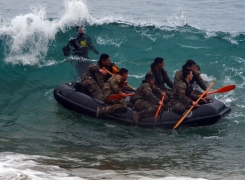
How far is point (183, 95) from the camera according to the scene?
10.8m

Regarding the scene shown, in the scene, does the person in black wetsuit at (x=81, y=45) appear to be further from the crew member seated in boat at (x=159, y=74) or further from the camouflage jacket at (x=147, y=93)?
the camouflage jacket at (x=147, y=93)

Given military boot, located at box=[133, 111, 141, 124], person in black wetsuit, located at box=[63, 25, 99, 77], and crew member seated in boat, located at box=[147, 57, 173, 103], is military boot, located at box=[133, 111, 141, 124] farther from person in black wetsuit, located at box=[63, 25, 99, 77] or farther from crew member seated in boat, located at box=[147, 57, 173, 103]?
person in black wetsuit, located at box=[63, 25, 99, 77]

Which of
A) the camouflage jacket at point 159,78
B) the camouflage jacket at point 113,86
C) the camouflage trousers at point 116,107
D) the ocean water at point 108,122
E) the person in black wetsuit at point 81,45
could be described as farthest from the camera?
the person in black wetsuit at point 81,45

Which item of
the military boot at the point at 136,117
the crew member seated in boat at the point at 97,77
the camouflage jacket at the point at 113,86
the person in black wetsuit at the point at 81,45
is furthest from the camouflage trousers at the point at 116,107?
the person in black wetsuit at the point at 81,45

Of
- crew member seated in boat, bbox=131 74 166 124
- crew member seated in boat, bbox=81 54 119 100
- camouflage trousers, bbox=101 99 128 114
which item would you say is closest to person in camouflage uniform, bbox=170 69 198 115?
crew member seated in boat, bbox=131 74 166 124

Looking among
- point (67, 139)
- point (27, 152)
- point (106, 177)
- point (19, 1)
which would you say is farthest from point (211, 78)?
point (19, 1)

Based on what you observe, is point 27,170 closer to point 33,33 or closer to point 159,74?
point 159,74

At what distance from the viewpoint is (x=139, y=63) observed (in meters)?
16.8

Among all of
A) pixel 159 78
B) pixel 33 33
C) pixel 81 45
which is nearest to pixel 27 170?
pixel 159 78

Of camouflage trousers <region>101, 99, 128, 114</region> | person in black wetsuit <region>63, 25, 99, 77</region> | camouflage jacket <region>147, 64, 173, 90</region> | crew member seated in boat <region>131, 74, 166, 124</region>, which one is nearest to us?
crew member seated in boat <region>131, 74, 166, 124</region>

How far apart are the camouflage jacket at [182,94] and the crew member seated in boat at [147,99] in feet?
0.90

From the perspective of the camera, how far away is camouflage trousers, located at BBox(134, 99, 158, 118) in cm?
1076

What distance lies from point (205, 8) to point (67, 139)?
68.4 feet

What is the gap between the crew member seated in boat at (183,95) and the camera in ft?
35.0
